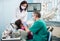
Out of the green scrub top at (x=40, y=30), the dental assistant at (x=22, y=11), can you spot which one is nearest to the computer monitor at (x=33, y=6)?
the dental assistant at (x=22, y=11)

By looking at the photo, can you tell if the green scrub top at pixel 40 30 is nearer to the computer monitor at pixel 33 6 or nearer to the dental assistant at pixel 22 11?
the dental assistant at pixel 22 11

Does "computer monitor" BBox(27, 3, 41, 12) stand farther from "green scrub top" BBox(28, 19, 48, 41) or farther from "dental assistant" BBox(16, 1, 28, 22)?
"green scrub top" BBox(28, 19, 48, 41)

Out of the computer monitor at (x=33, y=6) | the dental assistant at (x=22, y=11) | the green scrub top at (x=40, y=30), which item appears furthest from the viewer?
the computer monitor at (x=33, y=6)

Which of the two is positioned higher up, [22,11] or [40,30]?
[22,11]

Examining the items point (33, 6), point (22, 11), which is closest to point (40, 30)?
point (22, 11)

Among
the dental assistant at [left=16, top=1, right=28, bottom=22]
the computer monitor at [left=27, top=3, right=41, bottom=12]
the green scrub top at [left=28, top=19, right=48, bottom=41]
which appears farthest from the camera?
the computer monitor at [left=27, top=3, right=41, bottom=12]

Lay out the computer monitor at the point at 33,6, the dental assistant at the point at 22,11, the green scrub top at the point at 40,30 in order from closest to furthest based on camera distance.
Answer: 1. the green scrub top at the point at 40,30
2. the dental assistant at the point at 22,11
3. the computer monitor at the point at 33,6

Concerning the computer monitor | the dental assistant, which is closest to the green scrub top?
the dental assistant

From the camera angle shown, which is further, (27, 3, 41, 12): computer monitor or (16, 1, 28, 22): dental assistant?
(27, 3, 41, 12): computer monitor

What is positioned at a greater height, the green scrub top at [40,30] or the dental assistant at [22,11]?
the dental assistant at [22,11]

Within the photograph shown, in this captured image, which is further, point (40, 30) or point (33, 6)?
point (33, 6)

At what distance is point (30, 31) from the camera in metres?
3.05

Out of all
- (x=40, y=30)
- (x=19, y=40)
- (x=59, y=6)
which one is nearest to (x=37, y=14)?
(x=40, y=30)

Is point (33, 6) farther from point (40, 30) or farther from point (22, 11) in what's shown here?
point (40, 30)
